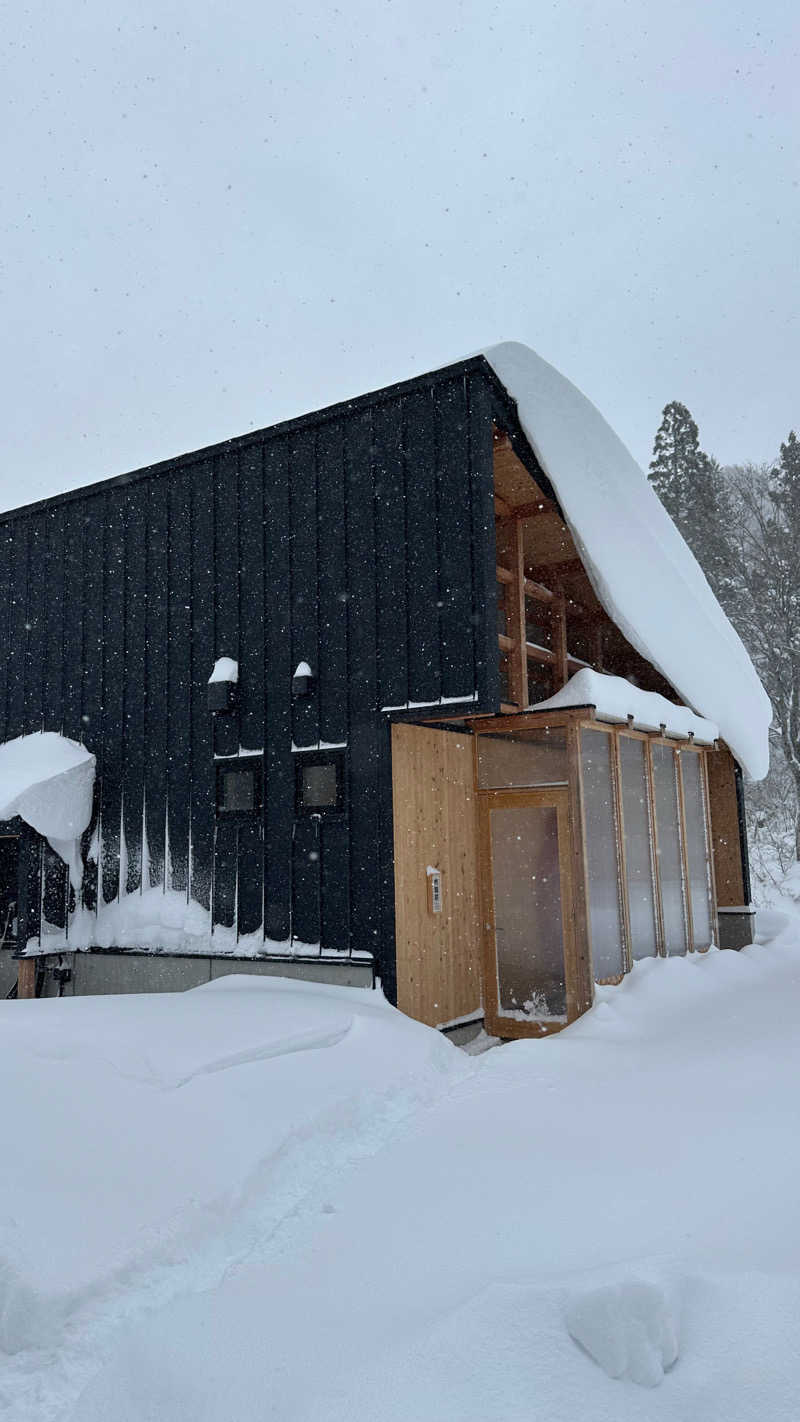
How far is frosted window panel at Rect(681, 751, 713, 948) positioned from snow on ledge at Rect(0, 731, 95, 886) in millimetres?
7177

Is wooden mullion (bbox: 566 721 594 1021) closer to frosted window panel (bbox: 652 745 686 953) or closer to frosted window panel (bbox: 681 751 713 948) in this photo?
frosted window panel (bbox: 652 745 686 953)

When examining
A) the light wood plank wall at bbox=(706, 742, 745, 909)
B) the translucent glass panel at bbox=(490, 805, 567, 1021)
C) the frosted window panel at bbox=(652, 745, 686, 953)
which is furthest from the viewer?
the light wood plank wall at bbox=(706, 742, 745, 909)

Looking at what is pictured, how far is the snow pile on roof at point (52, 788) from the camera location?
351 inches

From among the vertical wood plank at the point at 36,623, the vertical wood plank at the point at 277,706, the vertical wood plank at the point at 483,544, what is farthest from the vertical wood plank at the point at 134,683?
the vertical wood plank at the point at 483,544

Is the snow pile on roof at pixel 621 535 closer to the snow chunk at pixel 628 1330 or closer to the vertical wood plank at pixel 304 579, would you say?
the vertical wood plank at pixel 304 579

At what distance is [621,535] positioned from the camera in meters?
8.93

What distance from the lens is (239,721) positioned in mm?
8789

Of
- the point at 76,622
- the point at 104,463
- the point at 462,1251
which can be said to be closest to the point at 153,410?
the point at 104,463

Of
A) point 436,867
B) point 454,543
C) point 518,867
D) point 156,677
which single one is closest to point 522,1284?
point 436,867

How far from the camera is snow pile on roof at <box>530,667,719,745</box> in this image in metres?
8.42

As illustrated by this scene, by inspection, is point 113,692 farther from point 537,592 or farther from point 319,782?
point 537,592

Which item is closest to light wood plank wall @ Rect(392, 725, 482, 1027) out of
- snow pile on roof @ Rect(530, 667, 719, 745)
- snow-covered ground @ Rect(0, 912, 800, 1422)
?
snow pile on roof @ Rect(530, 667, 719, 745)

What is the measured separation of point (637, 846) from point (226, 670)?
4.72m

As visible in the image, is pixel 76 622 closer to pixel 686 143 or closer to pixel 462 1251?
pixel 462 1251
